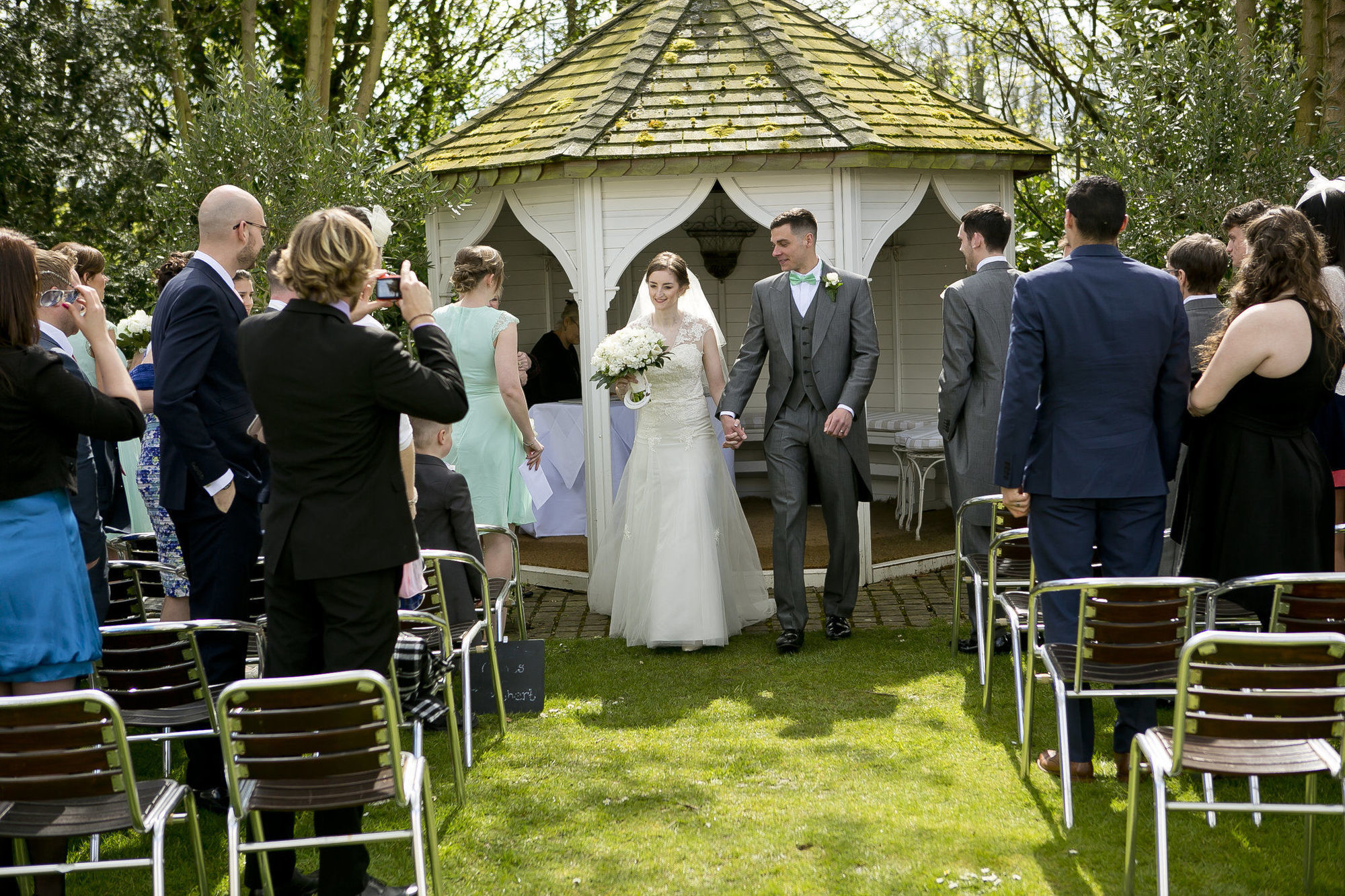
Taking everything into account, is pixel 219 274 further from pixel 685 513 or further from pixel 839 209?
pixel 839 209

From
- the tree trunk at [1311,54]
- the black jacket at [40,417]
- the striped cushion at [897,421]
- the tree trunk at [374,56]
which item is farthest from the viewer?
the tree trunk at [374,56]

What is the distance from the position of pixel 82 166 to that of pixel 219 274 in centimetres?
1101

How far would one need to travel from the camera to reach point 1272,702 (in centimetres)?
342

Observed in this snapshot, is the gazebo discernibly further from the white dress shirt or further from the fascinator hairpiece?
the white dress shirt

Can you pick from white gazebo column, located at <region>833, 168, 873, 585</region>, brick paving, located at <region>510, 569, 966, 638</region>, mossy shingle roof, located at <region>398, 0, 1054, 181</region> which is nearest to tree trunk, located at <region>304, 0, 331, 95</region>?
mossy shingle roof, located at <region>398, 0, 1054, 181</region>

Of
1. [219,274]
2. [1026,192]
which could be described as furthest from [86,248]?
[1026,192]

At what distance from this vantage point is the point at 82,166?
46.9 ft

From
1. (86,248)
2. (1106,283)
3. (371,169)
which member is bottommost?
(1106,283)

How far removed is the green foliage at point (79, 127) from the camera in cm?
1366

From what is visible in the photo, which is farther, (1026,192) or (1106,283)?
(1026,192)

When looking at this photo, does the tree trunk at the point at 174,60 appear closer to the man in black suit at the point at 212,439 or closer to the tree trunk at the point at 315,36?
the tree trunk at the point at 315,36

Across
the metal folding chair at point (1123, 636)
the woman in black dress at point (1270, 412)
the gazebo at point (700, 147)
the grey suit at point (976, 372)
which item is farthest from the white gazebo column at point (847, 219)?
the metal folding chair at point (1123, 636)

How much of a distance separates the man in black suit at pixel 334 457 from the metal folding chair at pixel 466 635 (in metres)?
1.24

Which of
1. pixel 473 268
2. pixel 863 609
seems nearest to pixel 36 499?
pixel 473 268
